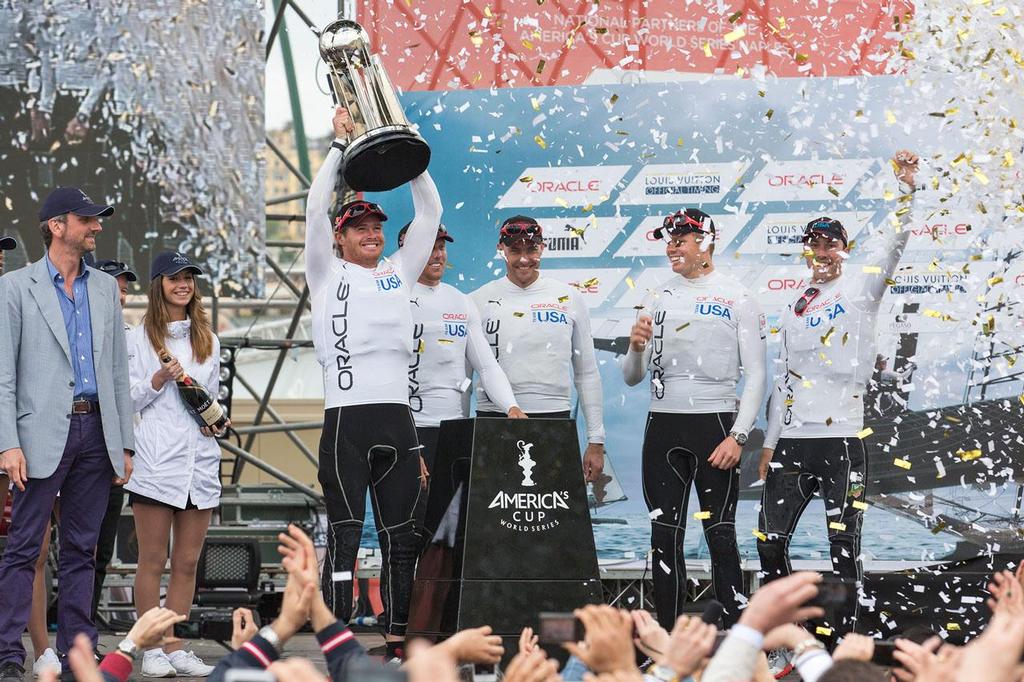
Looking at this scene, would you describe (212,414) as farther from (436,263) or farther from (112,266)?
(436,263)

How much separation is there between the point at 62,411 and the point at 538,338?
244 centimetres

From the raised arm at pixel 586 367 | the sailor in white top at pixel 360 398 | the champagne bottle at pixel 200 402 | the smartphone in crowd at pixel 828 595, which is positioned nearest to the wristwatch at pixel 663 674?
the smartphone in crowd at pixel 828 595

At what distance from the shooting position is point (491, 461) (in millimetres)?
5480

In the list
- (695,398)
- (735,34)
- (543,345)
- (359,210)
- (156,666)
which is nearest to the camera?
(156,666)

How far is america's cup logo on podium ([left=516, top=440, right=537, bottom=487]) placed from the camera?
17.9 feet

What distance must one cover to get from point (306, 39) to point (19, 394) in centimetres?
553

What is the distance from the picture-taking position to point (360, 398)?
5.74 m

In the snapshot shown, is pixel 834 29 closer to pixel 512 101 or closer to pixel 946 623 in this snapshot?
pixel 512 101

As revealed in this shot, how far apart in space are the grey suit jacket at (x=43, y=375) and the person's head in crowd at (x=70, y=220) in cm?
12

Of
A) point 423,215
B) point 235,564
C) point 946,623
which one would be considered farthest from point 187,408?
point 946,623

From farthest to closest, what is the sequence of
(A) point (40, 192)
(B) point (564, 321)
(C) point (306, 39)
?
(C) point (306, 39), (A) point (40, 192), (B) point (564, 321)

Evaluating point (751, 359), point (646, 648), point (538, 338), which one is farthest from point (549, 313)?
point (646, 648)

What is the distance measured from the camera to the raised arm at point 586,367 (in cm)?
707

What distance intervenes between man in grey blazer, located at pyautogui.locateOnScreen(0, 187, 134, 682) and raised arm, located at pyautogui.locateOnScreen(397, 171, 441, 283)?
119 centimetres
